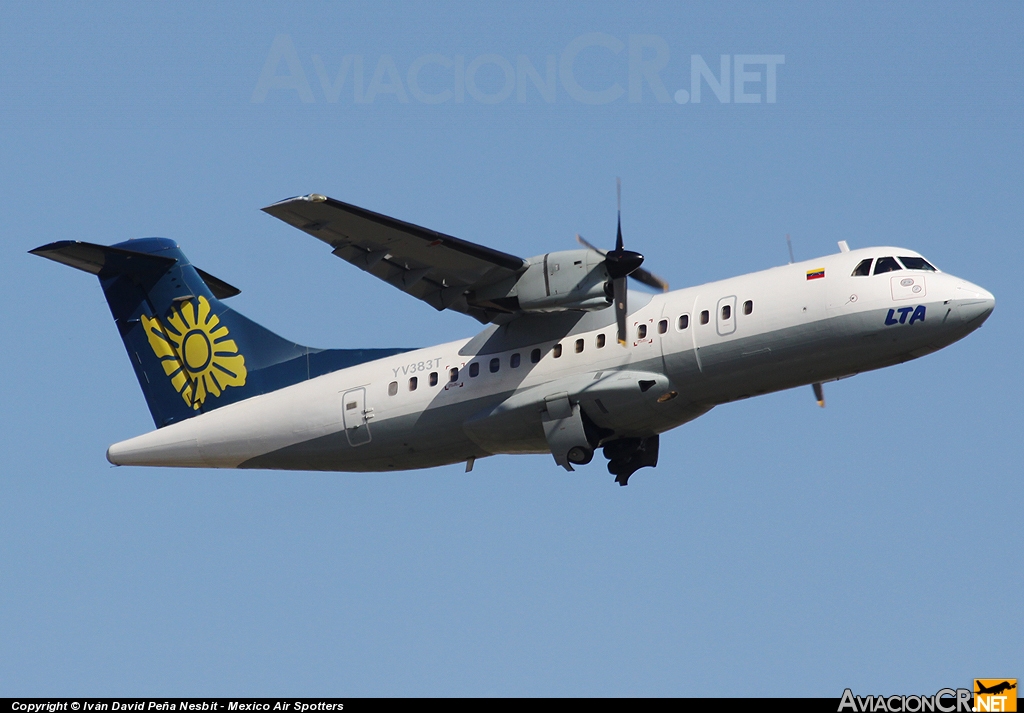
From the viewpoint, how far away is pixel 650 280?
73.5 ft

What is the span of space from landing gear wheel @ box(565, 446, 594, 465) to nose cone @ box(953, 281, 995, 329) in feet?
19.9

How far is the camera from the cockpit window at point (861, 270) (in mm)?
20156

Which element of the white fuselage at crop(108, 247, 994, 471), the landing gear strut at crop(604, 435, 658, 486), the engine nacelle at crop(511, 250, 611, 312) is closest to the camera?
the white fuselage at crop(108, 247, 994, 471)

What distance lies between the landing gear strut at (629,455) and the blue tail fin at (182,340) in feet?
17.2

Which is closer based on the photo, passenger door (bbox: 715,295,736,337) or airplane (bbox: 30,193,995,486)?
airplane (bbox: 30,193,995,486)

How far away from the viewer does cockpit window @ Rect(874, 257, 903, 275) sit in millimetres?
20156

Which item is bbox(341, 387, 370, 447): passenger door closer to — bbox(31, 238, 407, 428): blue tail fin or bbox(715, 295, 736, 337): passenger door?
bbox(31, 238, 407, 428): blue tail fin

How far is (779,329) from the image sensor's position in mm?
20125

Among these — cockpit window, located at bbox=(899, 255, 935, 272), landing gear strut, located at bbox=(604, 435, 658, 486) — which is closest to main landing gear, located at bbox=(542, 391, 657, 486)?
landing gear strut, located at bbox=(604, 435, 658, 486)

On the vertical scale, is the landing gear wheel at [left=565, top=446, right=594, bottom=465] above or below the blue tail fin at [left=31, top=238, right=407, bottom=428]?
below

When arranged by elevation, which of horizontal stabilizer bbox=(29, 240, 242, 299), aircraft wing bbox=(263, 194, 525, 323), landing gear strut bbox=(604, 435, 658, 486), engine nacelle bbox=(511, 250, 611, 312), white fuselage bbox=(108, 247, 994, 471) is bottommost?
landing gear strut bbox=(604, 435, 658, 486)

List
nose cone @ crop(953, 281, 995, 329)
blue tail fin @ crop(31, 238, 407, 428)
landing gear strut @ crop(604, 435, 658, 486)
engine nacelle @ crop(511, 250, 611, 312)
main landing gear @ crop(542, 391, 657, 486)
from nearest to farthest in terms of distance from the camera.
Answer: nose cone @ crop(953, 281, 995, 329), engine nacelle @ crop(511, 250, 611, 312), main landing gear @ crop(542, 391, 657, 486), landing gear strut @ crop(604, 435, 658, 486), blue tail fin @ crop(31, 238, 407, 428)

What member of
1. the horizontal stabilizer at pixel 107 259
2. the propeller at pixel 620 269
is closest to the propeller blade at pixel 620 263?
the propeller at pixel 620 269

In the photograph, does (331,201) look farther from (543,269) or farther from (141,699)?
(141,699)
